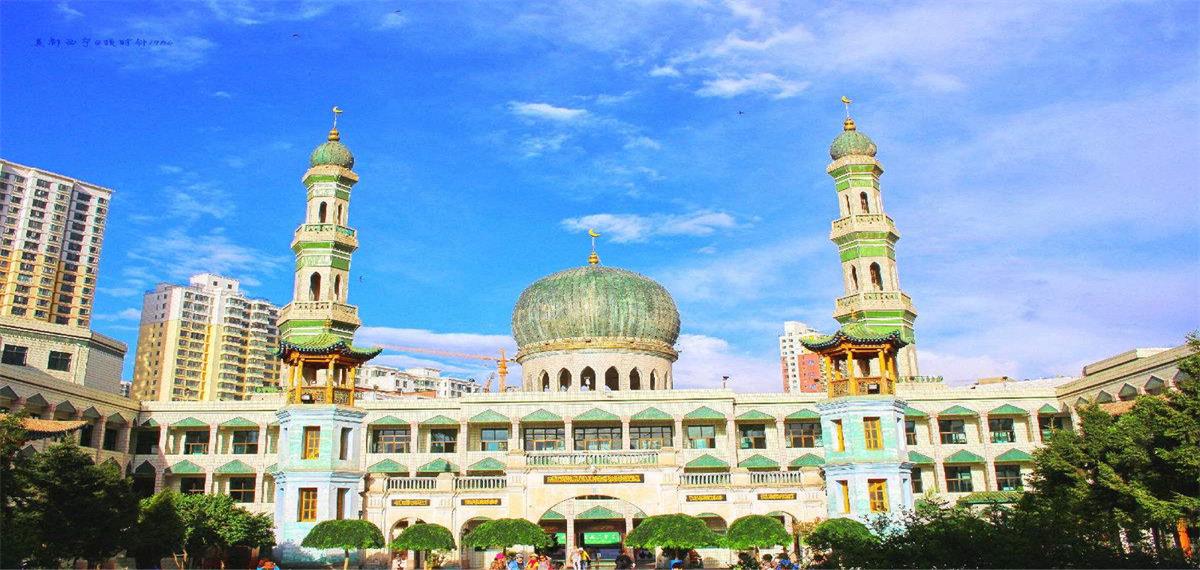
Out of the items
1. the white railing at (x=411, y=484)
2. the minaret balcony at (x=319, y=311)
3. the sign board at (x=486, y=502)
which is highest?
the minaret balcony at (x=319, y=311)

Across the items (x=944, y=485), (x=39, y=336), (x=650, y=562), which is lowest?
(x=650, y=562)

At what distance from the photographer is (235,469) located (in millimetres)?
62688

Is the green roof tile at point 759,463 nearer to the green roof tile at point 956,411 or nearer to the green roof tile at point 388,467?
the green roof tile at point 956,411

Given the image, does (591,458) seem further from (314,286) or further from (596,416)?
(314,286)

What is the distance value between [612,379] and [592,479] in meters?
22.1

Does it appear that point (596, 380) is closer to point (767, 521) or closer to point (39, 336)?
point (767, 521)

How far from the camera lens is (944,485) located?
62125 mm

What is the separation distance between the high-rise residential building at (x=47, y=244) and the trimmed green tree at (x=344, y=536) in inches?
3922

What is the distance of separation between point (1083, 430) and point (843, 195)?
102 feet

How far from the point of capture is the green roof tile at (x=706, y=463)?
2339 inches

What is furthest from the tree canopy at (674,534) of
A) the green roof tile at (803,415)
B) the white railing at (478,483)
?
the green roof tile at (803,415)

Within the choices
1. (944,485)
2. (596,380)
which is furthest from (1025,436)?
(596,380)

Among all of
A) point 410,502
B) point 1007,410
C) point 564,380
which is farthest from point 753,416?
point 410,502

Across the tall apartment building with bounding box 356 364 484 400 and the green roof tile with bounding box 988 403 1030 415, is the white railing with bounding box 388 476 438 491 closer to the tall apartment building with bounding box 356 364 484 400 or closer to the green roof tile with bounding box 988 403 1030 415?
the green roof tile with bounding box 988 403 1030 415
